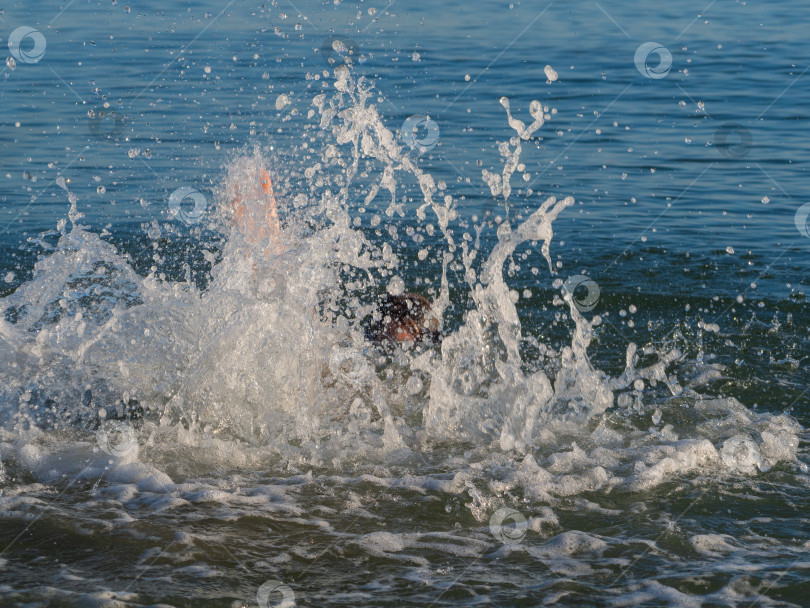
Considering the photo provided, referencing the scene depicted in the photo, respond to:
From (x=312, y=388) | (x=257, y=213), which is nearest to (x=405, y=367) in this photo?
(x=312, y=388)

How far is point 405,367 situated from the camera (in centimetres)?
611

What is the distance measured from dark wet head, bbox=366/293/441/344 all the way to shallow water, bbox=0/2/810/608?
16cm

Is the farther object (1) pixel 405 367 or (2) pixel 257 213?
(2) pixel 257 213

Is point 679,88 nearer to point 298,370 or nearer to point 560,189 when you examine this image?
point 560,189

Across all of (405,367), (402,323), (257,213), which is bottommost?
(405,367)

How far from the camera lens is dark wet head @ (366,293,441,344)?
6094 millimetres

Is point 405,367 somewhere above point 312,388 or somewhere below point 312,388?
above

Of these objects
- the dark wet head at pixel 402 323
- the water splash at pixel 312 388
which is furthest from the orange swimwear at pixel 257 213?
the dark wet head at pixel 402 323

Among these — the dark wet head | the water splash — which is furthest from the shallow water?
the dark wet head

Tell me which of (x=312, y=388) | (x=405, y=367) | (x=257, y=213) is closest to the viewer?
(x=312, y=388)

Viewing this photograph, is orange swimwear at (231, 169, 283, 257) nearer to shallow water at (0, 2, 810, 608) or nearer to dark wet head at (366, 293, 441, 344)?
shallow water at (0, 2, 810, 608)

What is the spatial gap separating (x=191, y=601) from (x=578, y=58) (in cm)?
1186

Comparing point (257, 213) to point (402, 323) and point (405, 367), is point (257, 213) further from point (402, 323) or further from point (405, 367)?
point (405, 367)

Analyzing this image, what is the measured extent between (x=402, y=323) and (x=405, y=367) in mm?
272
